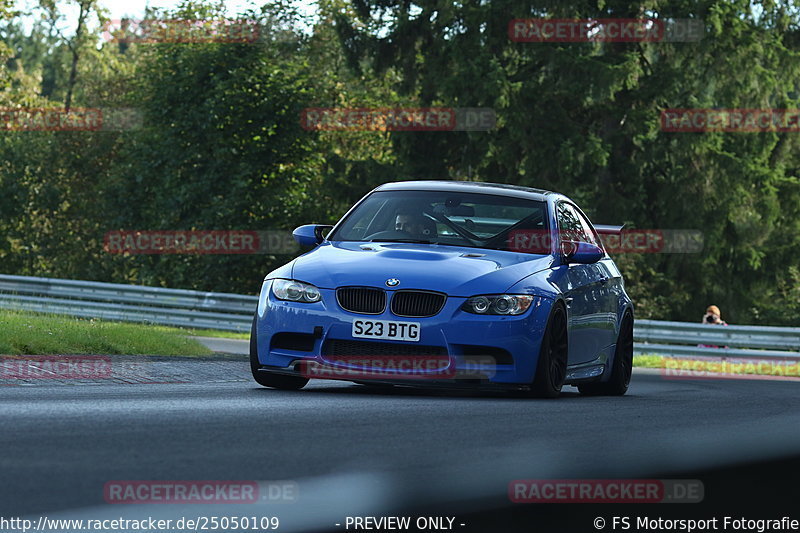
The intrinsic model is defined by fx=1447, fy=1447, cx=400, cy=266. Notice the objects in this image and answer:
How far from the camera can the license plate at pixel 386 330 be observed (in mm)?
9664

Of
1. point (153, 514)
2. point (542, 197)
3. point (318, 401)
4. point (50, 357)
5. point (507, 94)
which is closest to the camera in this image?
point (153, 514)

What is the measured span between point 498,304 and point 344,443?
3634mm

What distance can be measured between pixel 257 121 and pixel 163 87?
9.50 ft

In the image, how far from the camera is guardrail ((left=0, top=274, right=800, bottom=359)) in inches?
1077

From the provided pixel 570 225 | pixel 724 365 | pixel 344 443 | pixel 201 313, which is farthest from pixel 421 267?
pixel 201 313

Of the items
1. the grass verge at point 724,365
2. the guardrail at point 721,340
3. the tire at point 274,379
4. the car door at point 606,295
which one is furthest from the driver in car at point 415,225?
the guardrail at point 721,340

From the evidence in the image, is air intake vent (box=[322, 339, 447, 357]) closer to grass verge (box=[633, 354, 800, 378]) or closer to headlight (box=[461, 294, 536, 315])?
headlight (box=[461, 294, 536, 315])

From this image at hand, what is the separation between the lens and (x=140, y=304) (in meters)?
34.2

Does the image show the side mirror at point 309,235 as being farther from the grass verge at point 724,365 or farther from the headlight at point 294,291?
the grass verge at point 724,365

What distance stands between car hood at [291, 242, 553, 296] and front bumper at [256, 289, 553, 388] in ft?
0.46

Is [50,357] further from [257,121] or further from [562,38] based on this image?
[257,121]

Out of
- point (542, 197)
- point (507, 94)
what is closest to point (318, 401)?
point (542, 197)

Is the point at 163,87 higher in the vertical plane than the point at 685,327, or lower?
higher

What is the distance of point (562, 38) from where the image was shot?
3712cm
